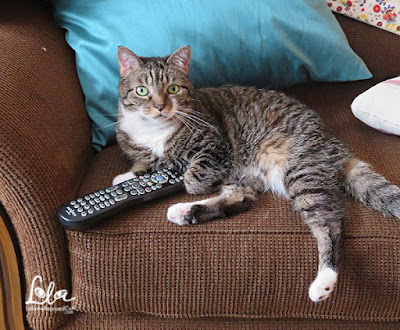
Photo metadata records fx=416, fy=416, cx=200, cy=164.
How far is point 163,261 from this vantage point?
39.3 inches

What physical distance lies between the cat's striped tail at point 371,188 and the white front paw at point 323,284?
23cm

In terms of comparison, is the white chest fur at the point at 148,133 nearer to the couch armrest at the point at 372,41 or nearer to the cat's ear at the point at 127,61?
the cat's ear at the point at 127,61

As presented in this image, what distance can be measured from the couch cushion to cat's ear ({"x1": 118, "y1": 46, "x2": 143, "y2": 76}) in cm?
46

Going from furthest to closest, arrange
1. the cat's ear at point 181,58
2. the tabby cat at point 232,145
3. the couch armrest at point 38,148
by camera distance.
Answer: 1. the cat's ear at point 181,58
2. the tabby cat at point 232,145
3. the couch armrest at point 38,148

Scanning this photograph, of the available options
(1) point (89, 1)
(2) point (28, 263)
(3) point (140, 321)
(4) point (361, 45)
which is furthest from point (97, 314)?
(4) point (361, 45)

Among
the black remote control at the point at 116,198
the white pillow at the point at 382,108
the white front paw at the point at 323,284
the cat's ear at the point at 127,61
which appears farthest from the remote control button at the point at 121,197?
the white pillow at the point at 382,108

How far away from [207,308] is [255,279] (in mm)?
144

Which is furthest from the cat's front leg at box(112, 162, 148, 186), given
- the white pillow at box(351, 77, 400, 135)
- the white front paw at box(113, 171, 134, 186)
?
the white pillow at box(351, 77, 400, 135)

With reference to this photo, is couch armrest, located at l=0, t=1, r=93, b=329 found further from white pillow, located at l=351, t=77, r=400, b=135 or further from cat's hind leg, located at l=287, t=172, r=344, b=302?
white pillow, located at l=351, t=77, r=400, b=135

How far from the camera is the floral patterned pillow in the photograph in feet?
5.24

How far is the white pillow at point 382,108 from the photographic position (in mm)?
1300

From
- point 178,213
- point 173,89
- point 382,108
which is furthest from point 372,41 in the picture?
point 178,213

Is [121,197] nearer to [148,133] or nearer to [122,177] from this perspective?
[122,177]

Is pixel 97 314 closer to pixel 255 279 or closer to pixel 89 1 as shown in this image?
pixel 255 279
